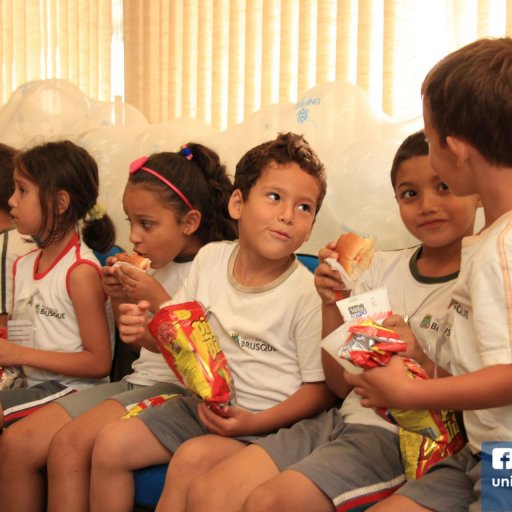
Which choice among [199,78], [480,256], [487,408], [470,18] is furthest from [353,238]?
[199,78]

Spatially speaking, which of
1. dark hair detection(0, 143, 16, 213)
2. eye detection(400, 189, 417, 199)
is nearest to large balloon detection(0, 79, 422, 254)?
dark hair detection(0, 143, 16, 213)

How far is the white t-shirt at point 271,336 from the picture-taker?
168 centimetres

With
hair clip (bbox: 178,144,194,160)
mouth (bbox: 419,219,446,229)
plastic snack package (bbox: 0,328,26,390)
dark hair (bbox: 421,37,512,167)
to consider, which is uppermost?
dark hair (bbox: 421,37,512,167)

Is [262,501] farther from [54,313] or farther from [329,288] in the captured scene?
[54,313]

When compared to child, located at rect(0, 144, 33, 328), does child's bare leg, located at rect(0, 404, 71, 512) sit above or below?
below

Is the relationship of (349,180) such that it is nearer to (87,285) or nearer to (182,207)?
(182,207)

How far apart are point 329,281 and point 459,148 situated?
420mm

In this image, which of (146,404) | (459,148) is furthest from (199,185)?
(459,148)

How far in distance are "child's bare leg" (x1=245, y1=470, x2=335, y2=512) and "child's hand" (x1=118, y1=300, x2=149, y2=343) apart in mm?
516

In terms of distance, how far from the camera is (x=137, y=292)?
192 centimetres

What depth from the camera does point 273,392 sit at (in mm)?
1683

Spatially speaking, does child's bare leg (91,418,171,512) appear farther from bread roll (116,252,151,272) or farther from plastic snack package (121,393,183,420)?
bread roll (116,252,151,272)

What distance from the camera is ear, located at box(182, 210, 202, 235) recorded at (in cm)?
212

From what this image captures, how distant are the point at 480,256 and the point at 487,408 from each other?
0.82ft
